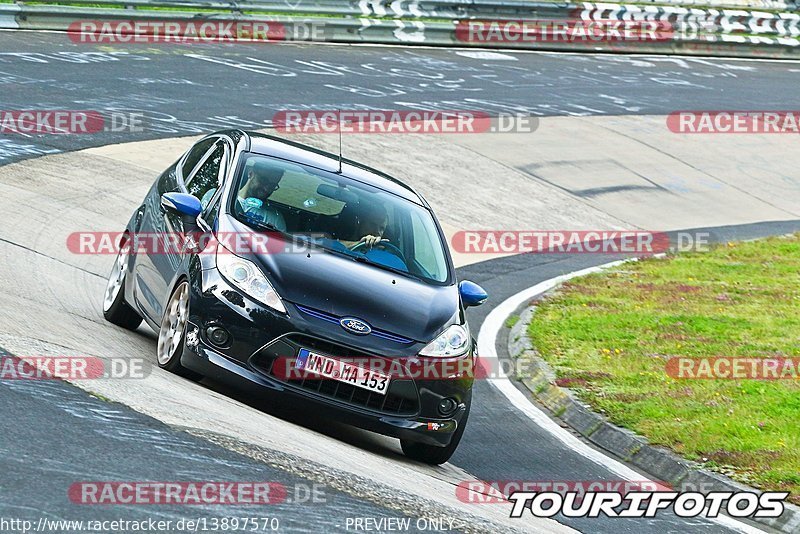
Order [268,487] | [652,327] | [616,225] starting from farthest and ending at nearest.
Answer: [616,225]
[652,327]
[268,487]

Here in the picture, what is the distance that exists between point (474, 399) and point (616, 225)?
28.0ft

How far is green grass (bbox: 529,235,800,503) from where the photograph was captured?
891 centimetres

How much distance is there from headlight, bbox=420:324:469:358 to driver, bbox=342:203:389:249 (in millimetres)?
921

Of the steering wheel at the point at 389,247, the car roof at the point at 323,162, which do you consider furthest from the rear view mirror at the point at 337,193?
the steering wheel at the point at 389,247

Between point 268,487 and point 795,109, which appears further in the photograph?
point 795,109

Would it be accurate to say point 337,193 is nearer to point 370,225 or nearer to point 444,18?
point 370,225

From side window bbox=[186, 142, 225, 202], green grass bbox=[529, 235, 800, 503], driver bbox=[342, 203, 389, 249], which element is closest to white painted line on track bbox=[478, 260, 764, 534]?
green grass bbox=[529, 235, 800, 503]

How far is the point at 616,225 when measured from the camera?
18.2 m

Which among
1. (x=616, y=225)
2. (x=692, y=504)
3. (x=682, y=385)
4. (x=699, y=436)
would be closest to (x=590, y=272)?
(x=616, y=225)

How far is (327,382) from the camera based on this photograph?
25.0ft

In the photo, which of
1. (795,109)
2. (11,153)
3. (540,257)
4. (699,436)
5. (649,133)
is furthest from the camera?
(795,109)

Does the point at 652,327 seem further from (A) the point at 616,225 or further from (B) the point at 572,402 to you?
(A) the point at 616,225

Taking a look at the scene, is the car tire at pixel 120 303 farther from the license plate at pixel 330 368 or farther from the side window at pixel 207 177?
the license plate at pixel 330 368

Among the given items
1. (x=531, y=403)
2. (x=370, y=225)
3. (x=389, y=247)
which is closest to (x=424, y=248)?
(x=389, y=247)
